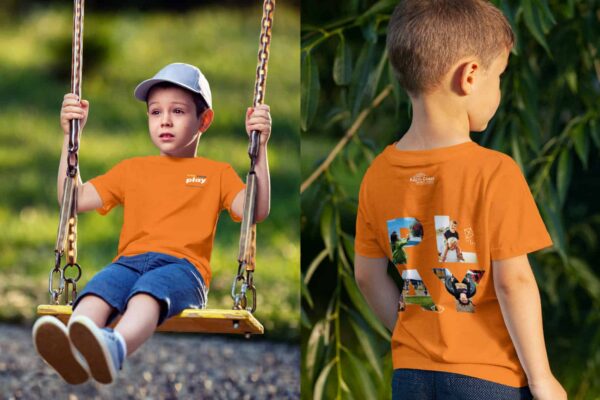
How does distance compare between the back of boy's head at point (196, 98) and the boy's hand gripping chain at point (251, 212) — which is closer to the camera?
the boy's hand gripping chain at point (251, 212)

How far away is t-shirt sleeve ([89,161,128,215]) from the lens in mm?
2715

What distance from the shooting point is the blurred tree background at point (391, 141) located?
11.7ft

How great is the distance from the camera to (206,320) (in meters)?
2.35

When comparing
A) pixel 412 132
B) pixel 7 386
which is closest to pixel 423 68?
pixel 412 132

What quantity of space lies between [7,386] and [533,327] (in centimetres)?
347

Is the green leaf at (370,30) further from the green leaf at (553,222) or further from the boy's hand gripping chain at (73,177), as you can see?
the boy's hand gripping chain at (73,177)

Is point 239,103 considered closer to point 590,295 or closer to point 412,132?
point 590,295

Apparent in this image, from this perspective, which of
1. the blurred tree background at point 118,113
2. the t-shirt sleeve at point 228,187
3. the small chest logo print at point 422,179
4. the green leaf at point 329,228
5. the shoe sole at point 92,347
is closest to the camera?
the small chest logo print at point 422,179

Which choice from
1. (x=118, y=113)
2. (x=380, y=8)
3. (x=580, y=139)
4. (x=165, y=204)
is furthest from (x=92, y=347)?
(x=118, y=113)

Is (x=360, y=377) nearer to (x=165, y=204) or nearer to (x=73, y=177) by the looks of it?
(x=165, y=204)

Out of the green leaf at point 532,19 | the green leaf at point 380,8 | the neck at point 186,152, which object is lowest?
the neck at point 186,152

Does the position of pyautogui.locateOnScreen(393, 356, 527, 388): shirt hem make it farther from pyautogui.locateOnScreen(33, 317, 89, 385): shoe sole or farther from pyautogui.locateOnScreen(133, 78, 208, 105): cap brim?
pyautogui.locateOnScreen(133, 78, 208, 105): cap brim

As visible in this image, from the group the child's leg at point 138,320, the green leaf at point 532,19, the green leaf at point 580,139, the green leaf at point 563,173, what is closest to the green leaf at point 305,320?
the green leaf at point 563,173

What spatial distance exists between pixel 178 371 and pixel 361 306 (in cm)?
165
